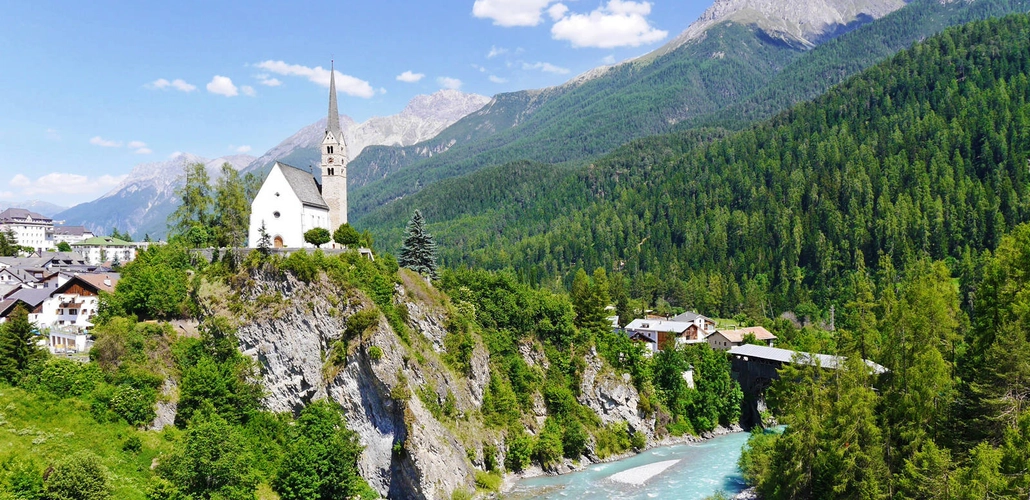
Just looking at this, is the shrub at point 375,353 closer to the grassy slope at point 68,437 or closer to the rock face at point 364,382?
the rock face at point 364,382

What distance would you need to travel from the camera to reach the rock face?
2064 inches

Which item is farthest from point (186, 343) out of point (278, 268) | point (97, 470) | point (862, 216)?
point (862, 216)

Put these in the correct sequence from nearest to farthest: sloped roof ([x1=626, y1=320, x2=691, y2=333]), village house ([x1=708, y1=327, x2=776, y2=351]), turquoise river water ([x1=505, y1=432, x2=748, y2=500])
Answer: turquoise river water ([x1=505, y1=432, x2=748, y2=500]), village house ([x1=708, y1=327, x2=776, y2=351]), sloped roof ([x1=626, y1=320, x2=691, y2=333])

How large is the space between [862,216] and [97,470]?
125092 mm

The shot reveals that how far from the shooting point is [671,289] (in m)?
127

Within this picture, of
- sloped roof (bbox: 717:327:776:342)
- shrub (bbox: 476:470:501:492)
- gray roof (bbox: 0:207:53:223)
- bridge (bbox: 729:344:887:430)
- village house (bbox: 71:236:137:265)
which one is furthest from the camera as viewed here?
gray roof (bbox: 0:207:53:223)

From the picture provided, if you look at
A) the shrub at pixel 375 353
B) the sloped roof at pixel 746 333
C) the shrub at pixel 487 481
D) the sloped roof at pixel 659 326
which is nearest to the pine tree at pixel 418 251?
the shrub at pixel 375 353

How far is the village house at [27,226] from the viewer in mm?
131750

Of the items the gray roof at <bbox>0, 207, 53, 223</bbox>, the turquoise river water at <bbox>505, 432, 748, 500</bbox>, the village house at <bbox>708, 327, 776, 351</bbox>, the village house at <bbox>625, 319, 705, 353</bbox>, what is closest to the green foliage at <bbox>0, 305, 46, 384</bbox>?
the turquoise river water at <bbox>505, 432, 748, 500</bbox>

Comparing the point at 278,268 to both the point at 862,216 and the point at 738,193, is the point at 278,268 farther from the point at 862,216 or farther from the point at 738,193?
the point at 738,193

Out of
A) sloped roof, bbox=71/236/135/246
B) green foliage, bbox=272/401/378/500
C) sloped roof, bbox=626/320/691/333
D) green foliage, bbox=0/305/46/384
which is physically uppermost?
sloped roof, bbox=71/236/135/246

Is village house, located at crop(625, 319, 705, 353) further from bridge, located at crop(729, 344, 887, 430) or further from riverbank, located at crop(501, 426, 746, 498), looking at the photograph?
riverbank, located at crop(501, 426, 746, 498)

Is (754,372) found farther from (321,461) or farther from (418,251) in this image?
(321,461)

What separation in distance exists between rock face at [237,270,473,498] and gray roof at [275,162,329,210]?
10.6 meters
